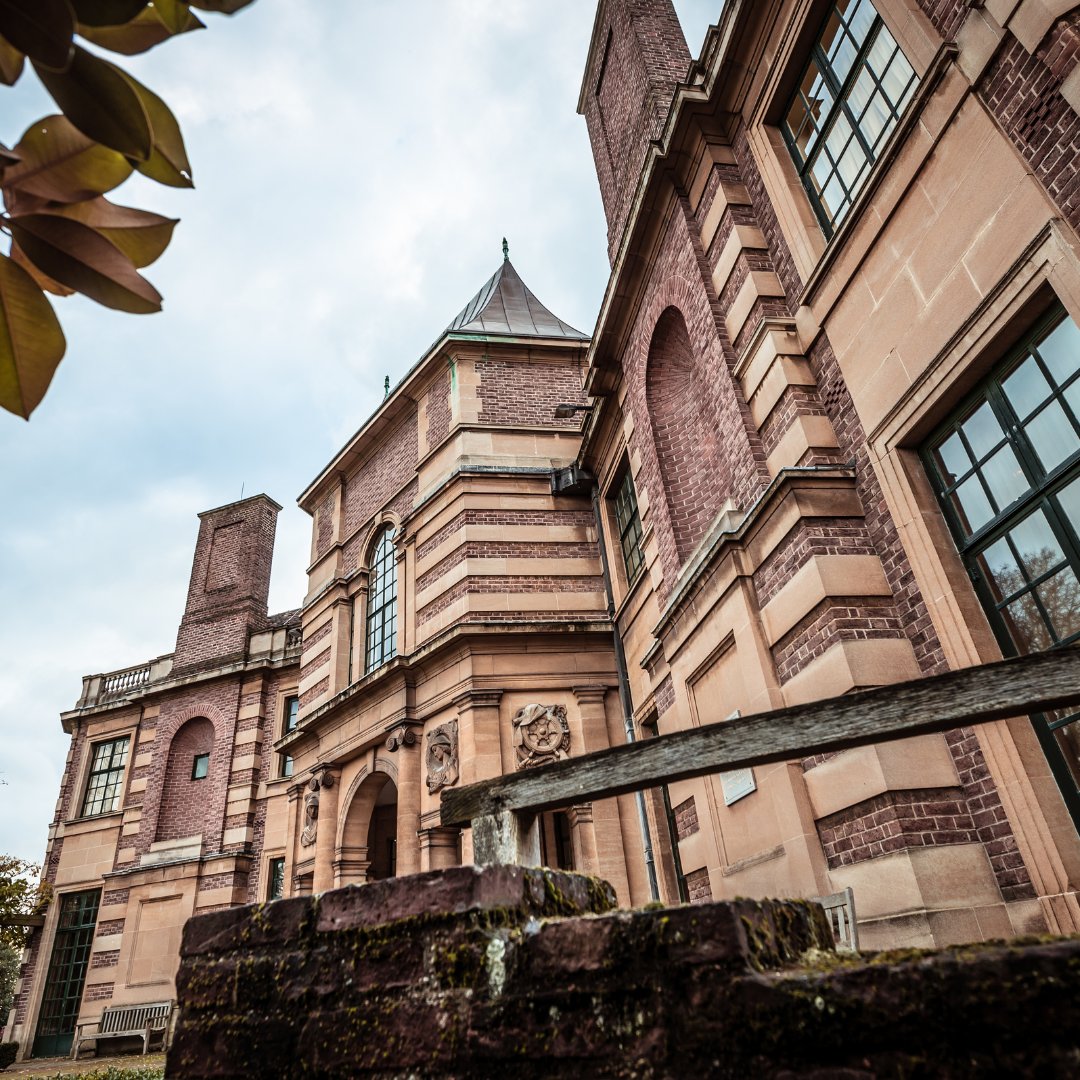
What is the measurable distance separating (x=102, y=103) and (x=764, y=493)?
6.61 meters

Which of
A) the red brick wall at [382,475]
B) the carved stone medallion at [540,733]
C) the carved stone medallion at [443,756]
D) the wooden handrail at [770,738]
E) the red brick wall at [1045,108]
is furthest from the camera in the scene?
the red brick wall at [382,475]

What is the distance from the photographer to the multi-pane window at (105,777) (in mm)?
23906

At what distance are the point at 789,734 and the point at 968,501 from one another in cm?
431

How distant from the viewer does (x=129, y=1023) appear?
18.9 m

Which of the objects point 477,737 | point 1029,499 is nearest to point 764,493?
point 1029,499

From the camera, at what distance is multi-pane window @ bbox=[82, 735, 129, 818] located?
78.4ft

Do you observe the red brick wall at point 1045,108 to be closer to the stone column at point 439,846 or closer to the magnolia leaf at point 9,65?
the magnolia leaf at point 9,65

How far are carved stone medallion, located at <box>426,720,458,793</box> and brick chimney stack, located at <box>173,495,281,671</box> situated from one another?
1254cm

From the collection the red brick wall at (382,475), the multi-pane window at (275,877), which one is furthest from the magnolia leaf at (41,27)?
the multi-pane window at (275,877)

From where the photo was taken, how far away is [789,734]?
270 centimetres

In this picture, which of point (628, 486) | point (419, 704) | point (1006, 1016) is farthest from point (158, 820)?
point (1006, 1016)

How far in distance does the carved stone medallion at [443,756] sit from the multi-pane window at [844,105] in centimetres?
910

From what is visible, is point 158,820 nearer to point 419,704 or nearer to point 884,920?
point 419,704

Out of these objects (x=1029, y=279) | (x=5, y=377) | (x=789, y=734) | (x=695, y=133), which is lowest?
(x=789, y=734)
